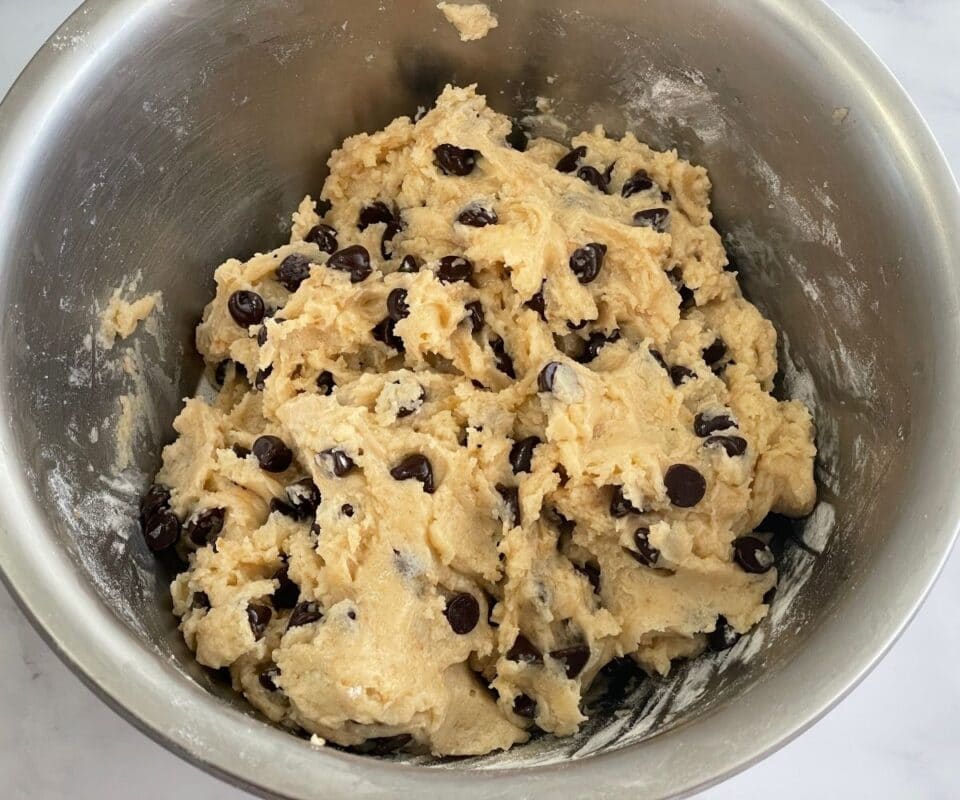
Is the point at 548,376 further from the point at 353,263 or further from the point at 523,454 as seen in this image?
the point at 353,263

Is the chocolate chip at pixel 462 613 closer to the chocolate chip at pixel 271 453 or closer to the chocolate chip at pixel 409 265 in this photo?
the chocolate chip at pixel 271 453

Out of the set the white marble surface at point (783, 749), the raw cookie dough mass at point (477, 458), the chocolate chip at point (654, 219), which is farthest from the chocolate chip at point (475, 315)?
the white marble surface at point (783, 749)

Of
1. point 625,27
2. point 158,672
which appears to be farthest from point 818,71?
point 158,672

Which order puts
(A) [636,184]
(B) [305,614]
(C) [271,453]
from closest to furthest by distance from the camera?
(B) [305,614] → (C) [271,453] → (A) [636,184]

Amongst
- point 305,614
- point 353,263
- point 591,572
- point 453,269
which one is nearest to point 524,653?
point 591,572

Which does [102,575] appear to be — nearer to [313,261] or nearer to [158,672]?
[158,672]

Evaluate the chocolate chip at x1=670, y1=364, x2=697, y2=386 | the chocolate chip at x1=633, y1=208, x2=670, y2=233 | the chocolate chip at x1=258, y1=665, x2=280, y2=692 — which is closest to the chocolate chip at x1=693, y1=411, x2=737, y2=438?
Result: the chocolate chip at x1=670, y1=364, x2=697, y2=386
